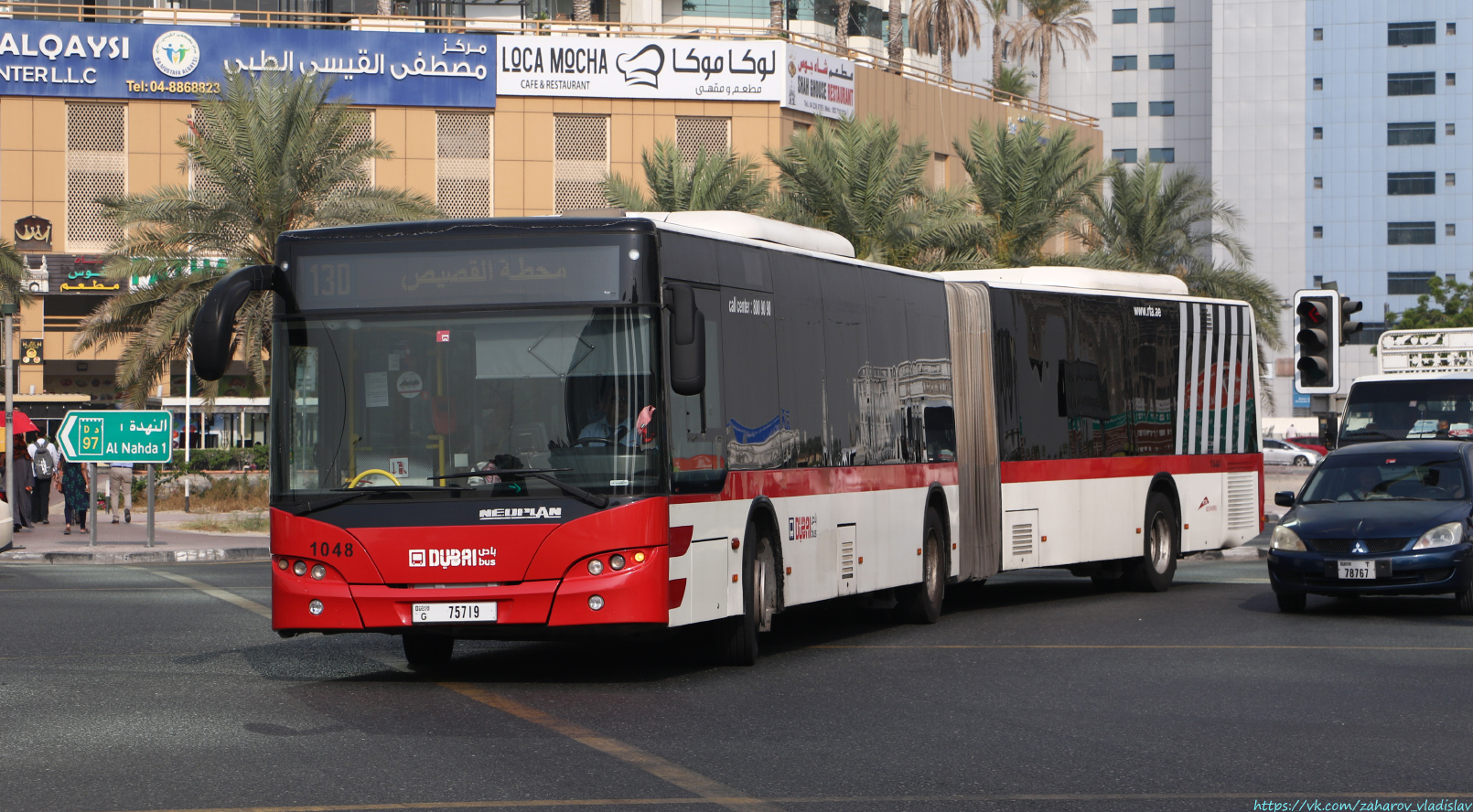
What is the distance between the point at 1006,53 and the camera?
311ft

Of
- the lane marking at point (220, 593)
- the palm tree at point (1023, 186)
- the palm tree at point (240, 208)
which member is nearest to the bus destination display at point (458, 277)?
the lane marking at point (220, 593)

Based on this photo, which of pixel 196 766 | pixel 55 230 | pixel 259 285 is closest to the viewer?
pixel 196 766

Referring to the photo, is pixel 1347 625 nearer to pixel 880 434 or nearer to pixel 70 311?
pixel 880 434

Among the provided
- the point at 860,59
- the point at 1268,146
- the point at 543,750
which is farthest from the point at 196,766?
the point at 1268,146

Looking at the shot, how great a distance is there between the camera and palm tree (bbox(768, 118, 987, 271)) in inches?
1368

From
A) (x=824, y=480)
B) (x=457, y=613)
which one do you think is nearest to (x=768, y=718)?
(x=457, y=613)

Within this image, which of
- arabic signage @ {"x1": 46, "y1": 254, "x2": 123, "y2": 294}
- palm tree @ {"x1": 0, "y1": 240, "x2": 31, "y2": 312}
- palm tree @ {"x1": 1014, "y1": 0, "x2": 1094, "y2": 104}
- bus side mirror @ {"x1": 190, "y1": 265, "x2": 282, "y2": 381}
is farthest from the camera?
palm tree @ {"x1": 1014, "y1": 0, "x2": 1094, "y2": 104}

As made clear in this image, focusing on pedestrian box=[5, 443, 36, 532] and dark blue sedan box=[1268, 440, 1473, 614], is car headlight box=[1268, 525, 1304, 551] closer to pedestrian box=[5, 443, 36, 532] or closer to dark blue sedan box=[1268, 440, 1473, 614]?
dark blue sedan box=[1268, 440, 1473, 614]

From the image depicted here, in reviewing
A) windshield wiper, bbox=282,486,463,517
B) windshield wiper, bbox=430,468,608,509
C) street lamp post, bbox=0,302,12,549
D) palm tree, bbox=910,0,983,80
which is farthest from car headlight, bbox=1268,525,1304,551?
palm tree, bbox=910,0,983,80

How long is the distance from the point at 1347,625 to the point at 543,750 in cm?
874

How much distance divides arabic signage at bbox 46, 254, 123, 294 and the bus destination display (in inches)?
1853

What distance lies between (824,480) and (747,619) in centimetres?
177

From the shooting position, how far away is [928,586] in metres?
15.7

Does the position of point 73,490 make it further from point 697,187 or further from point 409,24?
point 409,24
